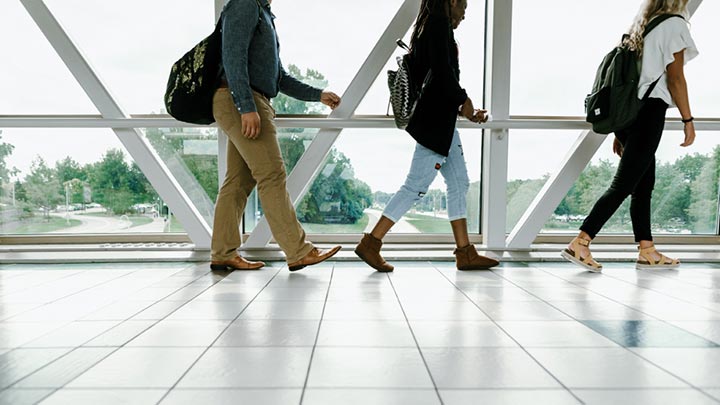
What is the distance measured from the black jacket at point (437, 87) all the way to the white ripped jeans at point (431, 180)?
0.08m

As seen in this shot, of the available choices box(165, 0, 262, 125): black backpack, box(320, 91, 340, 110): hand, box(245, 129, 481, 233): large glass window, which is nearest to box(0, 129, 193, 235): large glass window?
box(245, 129, 481, 233): large glass window

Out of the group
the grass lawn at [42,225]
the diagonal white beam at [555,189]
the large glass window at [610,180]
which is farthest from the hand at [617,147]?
the grass lawn at [42,225]

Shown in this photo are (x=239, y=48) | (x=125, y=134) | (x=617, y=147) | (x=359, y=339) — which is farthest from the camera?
(x=125, y=134)

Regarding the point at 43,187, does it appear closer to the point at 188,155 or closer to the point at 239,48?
the point at 188,155

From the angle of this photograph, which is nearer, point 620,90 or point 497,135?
point 620,90

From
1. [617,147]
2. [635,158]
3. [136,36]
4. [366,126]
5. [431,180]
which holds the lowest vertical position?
[431,180]

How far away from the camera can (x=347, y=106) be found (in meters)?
3.45

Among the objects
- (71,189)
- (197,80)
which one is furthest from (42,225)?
(197,80)

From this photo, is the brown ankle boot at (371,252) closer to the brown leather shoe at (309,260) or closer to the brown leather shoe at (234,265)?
the brown leather shoe at (309,260)

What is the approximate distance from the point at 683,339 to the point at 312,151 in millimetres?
2515

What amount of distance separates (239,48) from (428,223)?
1.96 m

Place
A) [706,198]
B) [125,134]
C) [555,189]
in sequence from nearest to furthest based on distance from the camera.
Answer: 1. [125,134]
2. [555,189]
3. [706,198]

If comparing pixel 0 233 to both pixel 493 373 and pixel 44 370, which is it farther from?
pixel 493 373

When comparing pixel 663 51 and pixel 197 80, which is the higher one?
pixel 663 51
